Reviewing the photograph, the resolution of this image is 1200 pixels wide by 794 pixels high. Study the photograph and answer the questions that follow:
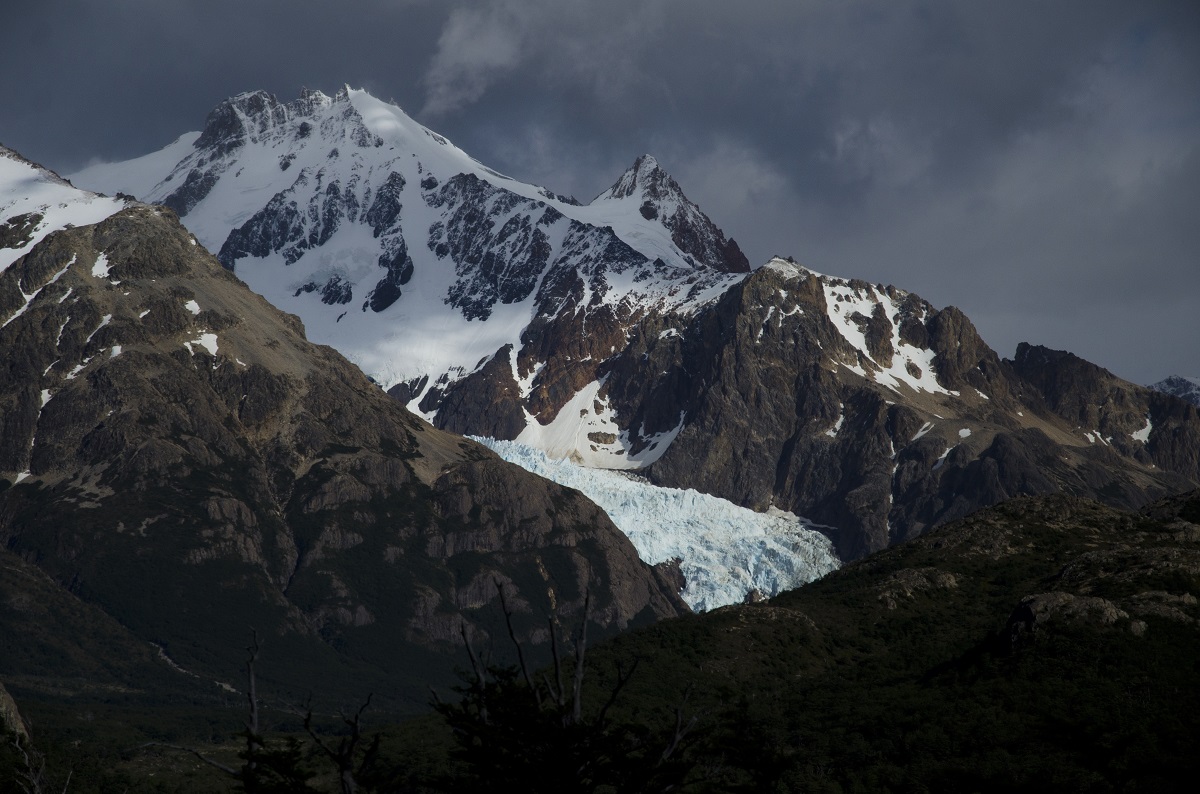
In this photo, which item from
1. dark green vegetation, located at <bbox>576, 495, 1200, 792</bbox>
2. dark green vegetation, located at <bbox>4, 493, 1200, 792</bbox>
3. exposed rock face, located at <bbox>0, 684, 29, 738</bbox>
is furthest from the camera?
exposed rock face, located at <bbox>0, 684, 29, 738</bbox>

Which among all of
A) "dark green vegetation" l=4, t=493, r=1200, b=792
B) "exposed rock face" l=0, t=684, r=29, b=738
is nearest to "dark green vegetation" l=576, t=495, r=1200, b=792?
"dark green vegetation" l=4, t=493, r=1200, b=792

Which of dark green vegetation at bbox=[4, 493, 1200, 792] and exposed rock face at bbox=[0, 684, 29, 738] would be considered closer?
dark green vegetation at bbox=[4, 493, 1200, 792]

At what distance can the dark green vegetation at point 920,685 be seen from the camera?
75.4 metres

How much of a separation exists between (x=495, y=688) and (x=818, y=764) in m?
43.4

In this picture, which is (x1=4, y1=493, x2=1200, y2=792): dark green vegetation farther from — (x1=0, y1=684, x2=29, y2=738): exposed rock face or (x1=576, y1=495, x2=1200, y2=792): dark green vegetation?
(x1=0, y1=684, x2=29, y2=738): exposed rock face

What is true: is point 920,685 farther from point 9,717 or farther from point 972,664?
point 9,717

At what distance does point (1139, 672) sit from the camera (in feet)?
367

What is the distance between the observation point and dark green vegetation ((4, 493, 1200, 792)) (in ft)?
247

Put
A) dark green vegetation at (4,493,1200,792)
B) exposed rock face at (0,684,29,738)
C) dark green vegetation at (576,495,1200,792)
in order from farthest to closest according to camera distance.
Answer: exposed rock face at (0,684,29,738), dark green vegetation at (576,495,1200,792), dark green vegetation at (4,493,1200,792)

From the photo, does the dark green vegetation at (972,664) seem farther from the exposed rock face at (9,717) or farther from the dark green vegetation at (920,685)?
the exposed rock face at (9,717)

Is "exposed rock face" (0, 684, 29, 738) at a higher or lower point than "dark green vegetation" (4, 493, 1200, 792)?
lower

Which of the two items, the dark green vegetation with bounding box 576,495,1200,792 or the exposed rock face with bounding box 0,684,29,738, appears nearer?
the dark green vegetation with bounding box 576,495,1200,792

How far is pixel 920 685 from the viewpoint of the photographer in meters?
123

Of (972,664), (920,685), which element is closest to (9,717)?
(920,685)
